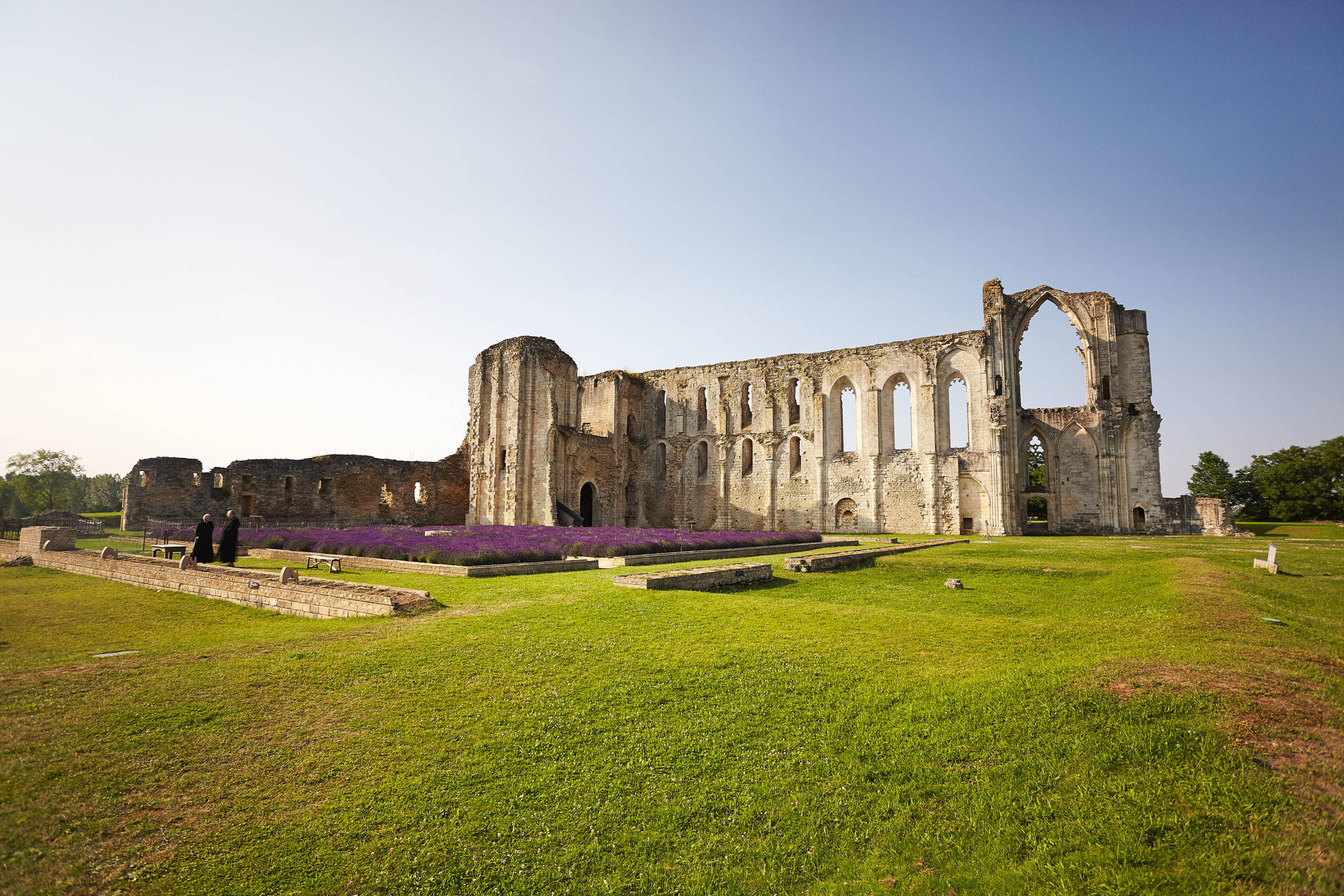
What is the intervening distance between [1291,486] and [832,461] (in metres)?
39.6

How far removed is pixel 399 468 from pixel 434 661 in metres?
31.6

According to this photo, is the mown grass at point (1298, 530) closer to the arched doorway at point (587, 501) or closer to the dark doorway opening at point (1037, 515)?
the dark doorway opening at point (1037, 515)

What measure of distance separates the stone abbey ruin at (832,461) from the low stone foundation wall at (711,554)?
11049 millimetres

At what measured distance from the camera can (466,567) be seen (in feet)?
44.9

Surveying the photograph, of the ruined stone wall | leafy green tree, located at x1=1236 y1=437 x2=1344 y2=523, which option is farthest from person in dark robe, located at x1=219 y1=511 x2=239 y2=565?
leafy green tree, located at x1=1236 y1=437 x2=1344 y2=523

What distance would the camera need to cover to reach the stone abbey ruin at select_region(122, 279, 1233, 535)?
32.1 m

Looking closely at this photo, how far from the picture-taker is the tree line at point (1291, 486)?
47.3 metres

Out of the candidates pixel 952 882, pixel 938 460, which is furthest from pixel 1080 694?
pixel 938 460

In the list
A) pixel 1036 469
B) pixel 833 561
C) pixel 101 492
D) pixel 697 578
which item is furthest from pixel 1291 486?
pixel 101 492

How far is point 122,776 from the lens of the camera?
446 cm

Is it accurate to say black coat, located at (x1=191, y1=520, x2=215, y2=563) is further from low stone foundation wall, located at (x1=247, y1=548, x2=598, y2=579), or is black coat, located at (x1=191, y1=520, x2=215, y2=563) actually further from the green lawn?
the green lawn

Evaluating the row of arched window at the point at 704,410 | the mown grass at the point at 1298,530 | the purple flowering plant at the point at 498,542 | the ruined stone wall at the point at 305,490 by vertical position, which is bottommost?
the mown grass at the point at 1298,530

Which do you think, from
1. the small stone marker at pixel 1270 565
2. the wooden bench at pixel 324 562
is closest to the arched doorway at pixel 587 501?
the wooden bench at pixel 324 562

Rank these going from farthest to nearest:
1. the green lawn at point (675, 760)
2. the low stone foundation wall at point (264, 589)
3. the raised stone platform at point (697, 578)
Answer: the raised stone platform at point (697, 578) → the low stone foundation wall at point (264, 589) → the green lawn at point (675, 760)
